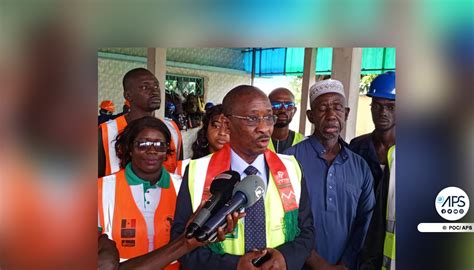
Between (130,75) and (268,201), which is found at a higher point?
(130,75)

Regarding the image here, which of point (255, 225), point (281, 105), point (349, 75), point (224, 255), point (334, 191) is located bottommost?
point (224, 255)

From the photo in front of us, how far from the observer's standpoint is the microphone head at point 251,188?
123cm

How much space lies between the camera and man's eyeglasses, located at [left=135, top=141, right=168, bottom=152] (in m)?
1.29

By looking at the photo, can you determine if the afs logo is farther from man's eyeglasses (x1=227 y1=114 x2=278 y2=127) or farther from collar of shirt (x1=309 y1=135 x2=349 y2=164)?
man's eyeglasses (x1=227 y1=114 x2=278 y2=127)

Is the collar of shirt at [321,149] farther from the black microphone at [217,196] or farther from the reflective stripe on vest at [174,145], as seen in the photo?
the reflective stripe on vest at [174,145]

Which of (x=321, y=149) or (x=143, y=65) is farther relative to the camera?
(x=321, y=149)

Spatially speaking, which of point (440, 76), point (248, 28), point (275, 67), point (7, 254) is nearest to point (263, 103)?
point (275, 67)

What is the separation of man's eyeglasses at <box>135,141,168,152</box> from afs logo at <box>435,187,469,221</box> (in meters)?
0.88

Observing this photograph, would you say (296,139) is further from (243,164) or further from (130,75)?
(130,75)

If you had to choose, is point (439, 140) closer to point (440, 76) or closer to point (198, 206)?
point (440, 76)

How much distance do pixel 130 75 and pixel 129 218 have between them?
0.46m

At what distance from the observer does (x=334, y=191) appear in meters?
1.37

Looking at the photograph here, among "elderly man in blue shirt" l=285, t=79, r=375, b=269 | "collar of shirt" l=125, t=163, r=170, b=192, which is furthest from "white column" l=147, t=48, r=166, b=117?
"elderly man in blue shirt" l=285, t=79, r=375, b=269

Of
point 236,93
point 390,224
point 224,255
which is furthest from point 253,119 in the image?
point 390,224
